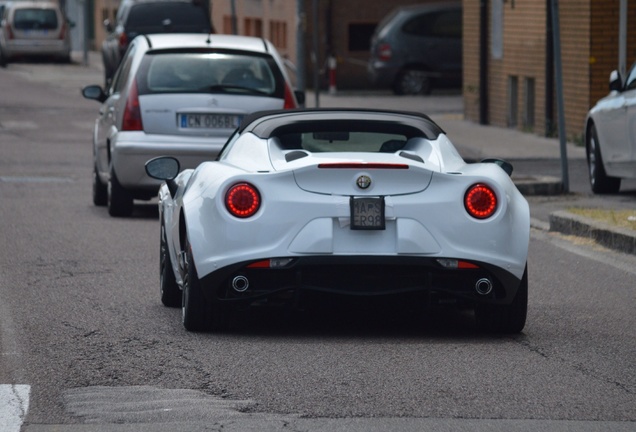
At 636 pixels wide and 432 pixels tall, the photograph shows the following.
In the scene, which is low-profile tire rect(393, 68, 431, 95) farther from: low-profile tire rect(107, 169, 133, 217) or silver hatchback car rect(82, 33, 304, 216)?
low-profile tire rect(107, 169, 133, 217)

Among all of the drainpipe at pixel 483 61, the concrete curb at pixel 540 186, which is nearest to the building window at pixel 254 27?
the drainpipe at pixel 483 61

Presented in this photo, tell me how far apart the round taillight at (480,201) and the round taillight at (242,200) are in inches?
38.6

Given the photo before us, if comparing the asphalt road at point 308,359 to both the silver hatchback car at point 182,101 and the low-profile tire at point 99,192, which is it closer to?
the silver hatchback car at point 182,101

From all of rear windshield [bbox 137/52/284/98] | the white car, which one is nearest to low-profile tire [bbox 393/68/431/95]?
the white car

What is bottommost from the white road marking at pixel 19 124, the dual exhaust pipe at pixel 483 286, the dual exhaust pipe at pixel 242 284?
the white road marking at pixel 19 124

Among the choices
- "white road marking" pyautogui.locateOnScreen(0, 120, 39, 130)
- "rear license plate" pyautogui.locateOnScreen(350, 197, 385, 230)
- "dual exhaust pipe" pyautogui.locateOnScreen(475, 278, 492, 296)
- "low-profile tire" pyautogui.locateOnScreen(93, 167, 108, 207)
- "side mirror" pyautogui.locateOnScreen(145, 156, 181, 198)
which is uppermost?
"side mirror" pyautogui.locateOnScreen(145, 156, 181, 198)

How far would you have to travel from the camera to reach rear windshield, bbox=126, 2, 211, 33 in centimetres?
3644

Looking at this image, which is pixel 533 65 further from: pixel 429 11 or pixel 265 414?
pixel 265 414

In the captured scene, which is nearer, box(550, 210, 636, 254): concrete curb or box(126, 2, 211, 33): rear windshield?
box(550, 210, 636, 254): concrete curb

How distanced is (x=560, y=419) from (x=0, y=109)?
26376 mm

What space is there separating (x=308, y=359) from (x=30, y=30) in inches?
1776

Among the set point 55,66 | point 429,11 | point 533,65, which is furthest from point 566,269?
point 55,66

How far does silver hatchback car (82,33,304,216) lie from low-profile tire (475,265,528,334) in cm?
620

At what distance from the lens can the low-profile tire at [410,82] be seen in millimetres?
34969
